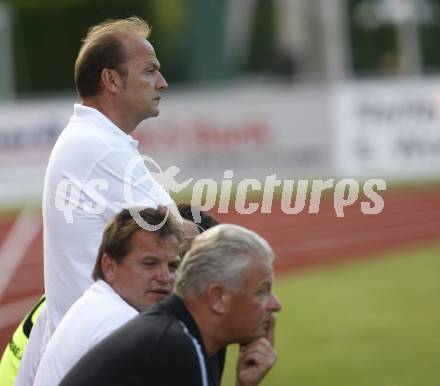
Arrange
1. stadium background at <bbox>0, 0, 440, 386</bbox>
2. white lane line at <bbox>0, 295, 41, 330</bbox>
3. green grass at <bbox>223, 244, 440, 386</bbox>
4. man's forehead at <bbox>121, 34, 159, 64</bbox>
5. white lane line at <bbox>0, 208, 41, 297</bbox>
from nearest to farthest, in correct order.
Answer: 1. man's forehead at <bbox>121, 34, 159, 64</bbox>
2. green grass at <bbox>223, 244, 440, 386</bbox>
3. stadium background at <bbox>0, 0, 440, 386</bbox>
4. white lane line at <bbox>0, 295, 41, 330</bbox>
5. white lane line at <bbox>0, 208, 41, 297</bbox>

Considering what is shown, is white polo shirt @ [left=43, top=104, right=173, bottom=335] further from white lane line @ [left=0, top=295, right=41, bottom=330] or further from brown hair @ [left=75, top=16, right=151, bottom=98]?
white lane line @ [left=0, top=295, right=41, bottom=330]

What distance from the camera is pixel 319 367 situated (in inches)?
373

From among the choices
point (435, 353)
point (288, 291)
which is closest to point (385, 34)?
point (288, 291)

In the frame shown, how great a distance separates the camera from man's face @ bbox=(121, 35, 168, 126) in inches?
203

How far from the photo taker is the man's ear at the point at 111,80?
5.15 metres

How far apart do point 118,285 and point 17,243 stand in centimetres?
1358

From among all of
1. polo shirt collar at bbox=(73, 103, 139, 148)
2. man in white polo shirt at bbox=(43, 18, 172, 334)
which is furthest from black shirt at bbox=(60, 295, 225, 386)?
polo shirt collar at bbox=(73, 103, 139, 148)

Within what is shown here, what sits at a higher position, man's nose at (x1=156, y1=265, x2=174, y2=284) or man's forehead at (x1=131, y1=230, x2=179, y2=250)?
man's forehead at (x1=131, y1=230, x2=179, y2=250)

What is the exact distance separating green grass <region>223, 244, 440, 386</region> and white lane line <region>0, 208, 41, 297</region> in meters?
3.25

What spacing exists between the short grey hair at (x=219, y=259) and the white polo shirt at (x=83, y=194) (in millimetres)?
1009

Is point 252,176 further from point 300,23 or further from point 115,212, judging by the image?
point 115,212

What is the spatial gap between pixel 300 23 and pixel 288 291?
17865 mm

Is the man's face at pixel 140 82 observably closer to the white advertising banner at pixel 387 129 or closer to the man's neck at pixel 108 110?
the man's neck at pixel 108 110

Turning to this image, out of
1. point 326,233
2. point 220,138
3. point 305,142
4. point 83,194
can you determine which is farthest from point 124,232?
point 305,142
